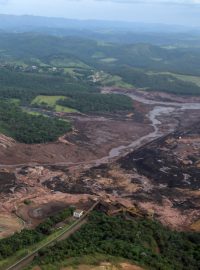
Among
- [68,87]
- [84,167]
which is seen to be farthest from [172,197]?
[68,87]

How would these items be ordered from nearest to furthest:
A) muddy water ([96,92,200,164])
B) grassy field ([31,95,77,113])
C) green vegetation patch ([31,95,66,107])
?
muddy water ([96,92,200,164]), grassy field ([31,95,77,113]), green vegetation patch ([31,95,66,107])

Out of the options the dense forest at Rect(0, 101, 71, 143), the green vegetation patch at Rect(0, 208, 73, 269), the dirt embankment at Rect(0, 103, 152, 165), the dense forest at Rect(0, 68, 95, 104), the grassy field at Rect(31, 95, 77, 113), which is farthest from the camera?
the dense forest at Rect(0, 68, 95, 104)

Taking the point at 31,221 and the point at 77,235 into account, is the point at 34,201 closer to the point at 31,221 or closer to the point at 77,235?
the point at 31,221

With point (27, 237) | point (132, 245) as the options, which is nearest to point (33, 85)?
point (27, 237)

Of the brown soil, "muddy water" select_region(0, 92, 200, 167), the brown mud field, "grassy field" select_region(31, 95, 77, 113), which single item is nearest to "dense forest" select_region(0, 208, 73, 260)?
the brown mud field

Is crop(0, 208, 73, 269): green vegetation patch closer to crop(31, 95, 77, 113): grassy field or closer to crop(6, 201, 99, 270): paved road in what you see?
crop(6, 201, 99, 270): paved road

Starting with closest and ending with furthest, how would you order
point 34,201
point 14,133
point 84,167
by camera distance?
1. point 34,201
2. point 84,167
3. point 14,133

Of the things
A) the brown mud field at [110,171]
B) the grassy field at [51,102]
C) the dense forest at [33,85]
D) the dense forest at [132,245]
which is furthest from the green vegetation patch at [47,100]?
the dense forest at [132,245]
